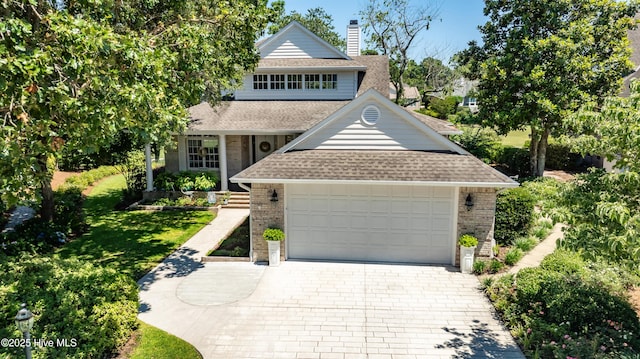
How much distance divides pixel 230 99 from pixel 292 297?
17.0 metres

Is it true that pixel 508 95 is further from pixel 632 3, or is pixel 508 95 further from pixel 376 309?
pixel 376 309

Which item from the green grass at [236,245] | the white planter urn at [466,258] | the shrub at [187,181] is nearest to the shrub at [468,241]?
the white planter urn at [466,258]

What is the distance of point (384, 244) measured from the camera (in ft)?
41.1

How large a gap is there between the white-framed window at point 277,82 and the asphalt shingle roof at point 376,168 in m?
11.3

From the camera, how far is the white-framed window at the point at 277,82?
23531 millimetres

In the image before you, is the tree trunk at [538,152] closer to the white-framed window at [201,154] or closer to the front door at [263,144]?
the front door at [263,144]

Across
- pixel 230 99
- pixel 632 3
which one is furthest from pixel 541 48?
pixel 230 99

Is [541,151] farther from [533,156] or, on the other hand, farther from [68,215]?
[68,215]

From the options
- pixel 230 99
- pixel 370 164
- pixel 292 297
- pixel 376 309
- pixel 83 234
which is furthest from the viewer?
pixel 230 99

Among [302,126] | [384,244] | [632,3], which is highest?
[632,3]

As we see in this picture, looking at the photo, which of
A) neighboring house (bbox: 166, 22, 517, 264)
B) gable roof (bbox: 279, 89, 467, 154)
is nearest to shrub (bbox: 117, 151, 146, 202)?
neighboring house (bbox: 166, 22, 517, 264)

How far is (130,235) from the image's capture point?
1591 cm

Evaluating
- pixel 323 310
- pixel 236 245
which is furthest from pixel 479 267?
pixel 236 245

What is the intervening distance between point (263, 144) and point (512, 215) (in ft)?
44.5
